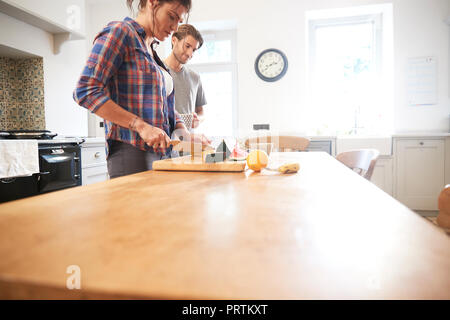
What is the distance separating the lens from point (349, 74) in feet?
12.7

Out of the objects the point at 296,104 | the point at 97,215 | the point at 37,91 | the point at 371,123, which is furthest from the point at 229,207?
the point at 371,123

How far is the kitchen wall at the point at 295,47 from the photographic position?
3430 millimetres

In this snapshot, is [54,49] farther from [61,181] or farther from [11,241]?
[11,241]

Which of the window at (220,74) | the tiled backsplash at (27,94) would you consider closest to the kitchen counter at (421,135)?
the window at (220,74)

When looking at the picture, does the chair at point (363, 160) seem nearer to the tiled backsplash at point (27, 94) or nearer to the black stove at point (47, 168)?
the black stove at point (47, 168)

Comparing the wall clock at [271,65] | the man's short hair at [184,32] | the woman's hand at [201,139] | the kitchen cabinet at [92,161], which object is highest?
the wall clock at [271,65]

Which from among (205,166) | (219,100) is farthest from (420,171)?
(205,166)

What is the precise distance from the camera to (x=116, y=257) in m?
0.24

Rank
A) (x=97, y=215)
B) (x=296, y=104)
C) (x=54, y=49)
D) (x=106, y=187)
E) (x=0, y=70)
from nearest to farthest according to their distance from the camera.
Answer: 1. (x=97, y=215)
2. (x=106, y=187)
3. (x=0, y=70)
4. (x=54, y=49)
5. (x=296, y=104)

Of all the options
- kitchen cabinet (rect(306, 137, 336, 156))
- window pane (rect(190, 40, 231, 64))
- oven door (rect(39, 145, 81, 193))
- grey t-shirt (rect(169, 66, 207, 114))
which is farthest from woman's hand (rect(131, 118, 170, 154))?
window pane (rect(190, 40, 231, 64))

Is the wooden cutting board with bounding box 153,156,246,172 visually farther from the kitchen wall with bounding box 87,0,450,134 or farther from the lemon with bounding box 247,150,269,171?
the kitchen wall with bounding box 87,0,450,134

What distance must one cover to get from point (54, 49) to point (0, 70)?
520mm

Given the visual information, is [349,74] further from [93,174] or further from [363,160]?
[93,174]

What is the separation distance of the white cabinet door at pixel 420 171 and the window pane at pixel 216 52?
8.07 ft
